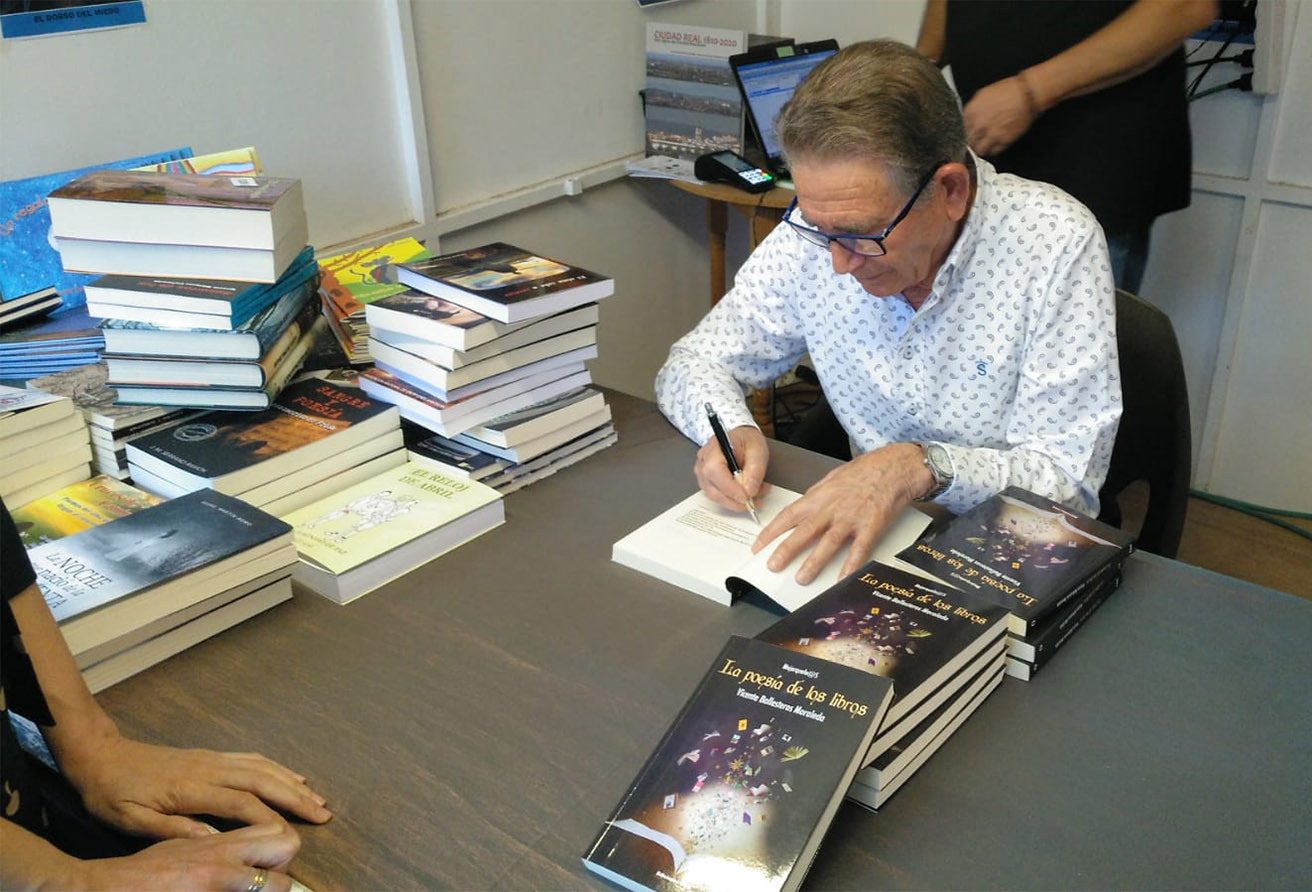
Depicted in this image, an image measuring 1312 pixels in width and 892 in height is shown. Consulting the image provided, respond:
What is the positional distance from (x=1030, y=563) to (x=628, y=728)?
44 centimetres

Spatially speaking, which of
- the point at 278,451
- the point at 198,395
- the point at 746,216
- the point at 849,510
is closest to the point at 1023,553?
the point at 849,510

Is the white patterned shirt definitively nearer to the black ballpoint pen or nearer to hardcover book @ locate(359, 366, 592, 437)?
the black ballpoint pen

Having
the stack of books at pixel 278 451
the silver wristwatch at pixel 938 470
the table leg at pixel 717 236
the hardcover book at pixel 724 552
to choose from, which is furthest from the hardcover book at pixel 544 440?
the table leg at pixel 717 236

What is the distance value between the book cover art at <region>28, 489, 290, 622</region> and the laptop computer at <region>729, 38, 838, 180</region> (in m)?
1.84

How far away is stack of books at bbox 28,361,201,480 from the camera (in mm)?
1369

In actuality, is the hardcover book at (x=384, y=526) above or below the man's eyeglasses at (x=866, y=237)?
below

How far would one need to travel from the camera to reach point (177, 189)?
4.74ft

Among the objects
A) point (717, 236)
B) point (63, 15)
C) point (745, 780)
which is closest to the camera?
point (745, 780)

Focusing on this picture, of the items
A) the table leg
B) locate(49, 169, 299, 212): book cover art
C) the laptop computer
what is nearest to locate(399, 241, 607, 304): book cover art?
locate(49, 169, 299, 212): book cover art

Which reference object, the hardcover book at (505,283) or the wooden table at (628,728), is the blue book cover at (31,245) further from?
the wooden table at (628,728)

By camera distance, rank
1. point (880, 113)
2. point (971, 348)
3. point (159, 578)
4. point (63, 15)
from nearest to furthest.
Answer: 1. point (159, 578)
2. point (880, 113)
3. point (971, 348)
4. point (63, 15)

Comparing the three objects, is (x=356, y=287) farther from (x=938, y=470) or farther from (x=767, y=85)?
(x=767, y=85)

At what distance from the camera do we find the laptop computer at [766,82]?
272cm

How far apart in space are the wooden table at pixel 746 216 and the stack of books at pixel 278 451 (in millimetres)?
1197
